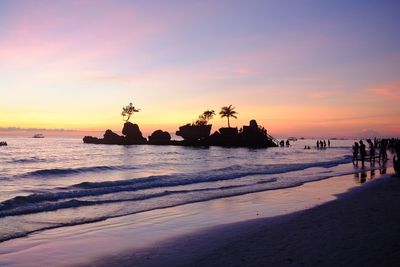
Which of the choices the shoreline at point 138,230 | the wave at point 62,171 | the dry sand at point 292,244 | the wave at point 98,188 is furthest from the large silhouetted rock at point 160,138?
the dry sand at point 292,244

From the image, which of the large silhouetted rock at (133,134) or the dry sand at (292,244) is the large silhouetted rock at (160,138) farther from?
the dry sand at (292,244)

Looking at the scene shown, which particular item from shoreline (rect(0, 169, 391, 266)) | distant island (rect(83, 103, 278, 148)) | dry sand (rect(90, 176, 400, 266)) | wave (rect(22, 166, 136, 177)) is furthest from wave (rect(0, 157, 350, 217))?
distant island (rect(83, 103, 278, 148))

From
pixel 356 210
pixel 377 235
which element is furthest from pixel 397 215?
pixel 377 235

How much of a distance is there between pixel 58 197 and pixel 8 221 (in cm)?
552

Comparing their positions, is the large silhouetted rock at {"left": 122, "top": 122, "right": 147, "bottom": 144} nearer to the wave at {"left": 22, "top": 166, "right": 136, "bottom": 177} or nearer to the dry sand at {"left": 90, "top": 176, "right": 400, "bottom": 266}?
the wave at {"left": 22, "top": 166, "right": 136, "bottom": 177}

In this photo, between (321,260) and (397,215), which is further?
(397,215)

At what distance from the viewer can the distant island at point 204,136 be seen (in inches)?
3976

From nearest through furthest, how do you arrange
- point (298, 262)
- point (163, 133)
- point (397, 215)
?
point (298, 262) → point (397, 215) → point (163, 133)

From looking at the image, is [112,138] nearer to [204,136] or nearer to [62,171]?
[204,136]

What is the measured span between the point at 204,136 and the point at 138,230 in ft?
317

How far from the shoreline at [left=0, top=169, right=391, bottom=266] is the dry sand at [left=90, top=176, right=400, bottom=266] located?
597 mm

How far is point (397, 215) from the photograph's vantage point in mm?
10875

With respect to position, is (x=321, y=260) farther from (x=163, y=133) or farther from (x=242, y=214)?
(x=163, y=133)

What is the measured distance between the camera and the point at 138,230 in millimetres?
11062
